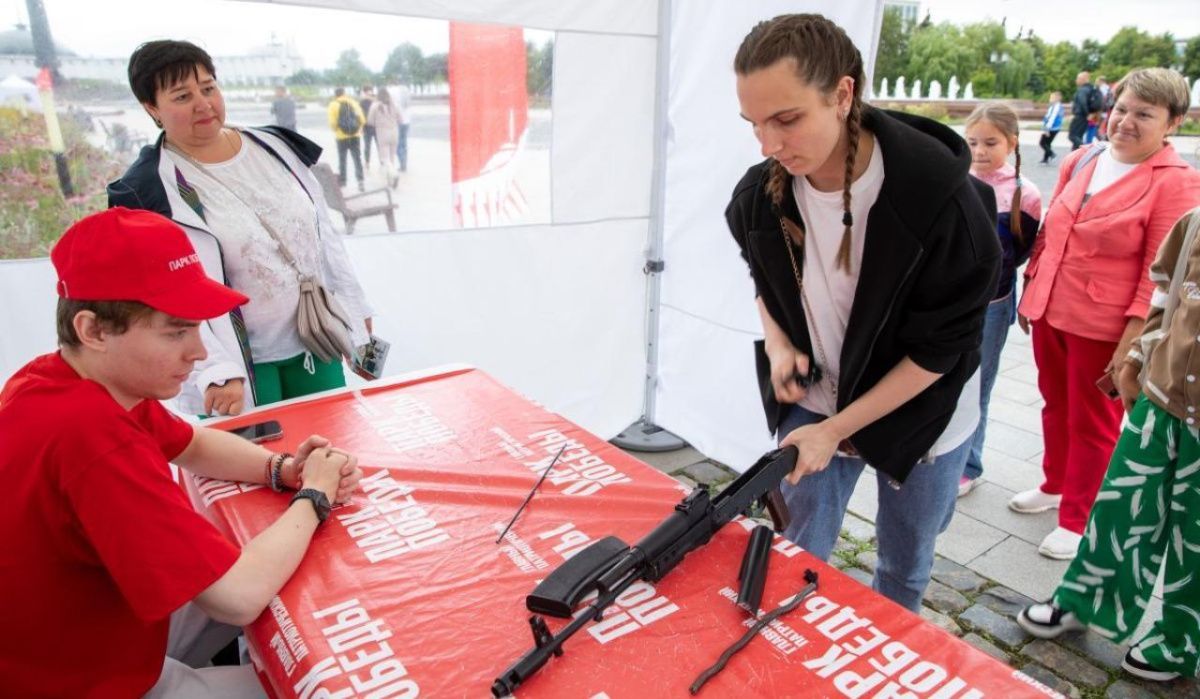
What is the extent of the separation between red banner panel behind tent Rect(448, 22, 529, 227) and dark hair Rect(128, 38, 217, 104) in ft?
3.95

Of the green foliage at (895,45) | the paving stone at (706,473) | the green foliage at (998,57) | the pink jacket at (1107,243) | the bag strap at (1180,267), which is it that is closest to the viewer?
the bag strap at (1180,267)

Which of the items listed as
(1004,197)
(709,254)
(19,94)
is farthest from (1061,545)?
(19,94)

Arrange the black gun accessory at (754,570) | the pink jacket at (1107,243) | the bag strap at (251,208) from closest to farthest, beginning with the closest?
the black gun accessory at (754,570)
the bag strap at (251,208)
the pink jacket at (1107,243)

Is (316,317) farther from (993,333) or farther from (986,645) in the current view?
(993,333)

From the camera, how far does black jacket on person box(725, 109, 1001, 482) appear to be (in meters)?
1.37

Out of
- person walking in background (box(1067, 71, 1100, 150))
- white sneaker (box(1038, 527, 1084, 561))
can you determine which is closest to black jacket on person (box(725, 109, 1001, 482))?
white sneaker (box(1038, 527, 1084, 561))

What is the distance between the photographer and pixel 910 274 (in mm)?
1405

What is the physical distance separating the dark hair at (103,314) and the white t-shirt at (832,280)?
1.29 m

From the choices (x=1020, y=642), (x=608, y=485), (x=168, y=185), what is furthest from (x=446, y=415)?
(x=1020, y=642)

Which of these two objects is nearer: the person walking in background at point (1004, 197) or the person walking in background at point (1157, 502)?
the person walking in background at point (1157, 502)

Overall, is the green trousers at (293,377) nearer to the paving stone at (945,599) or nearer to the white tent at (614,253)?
the white tent at (614,253)

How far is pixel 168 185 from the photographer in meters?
2.01

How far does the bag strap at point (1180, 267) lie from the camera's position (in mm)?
1974

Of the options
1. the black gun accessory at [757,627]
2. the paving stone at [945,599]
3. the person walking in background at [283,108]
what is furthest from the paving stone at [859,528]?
the person walking in background at [283,108]
